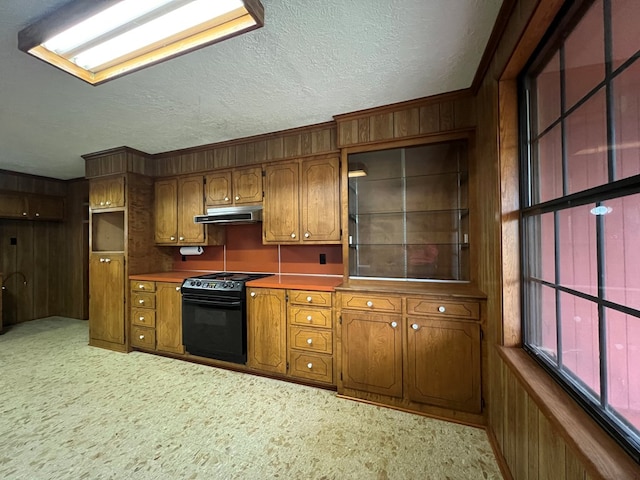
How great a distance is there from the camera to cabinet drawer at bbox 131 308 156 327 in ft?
10.5

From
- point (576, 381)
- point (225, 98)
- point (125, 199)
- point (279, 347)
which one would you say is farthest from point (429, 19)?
point (125, 199)

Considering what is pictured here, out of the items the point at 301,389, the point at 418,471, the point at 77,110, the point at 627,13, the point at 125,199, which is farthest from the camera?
the point at 125,199

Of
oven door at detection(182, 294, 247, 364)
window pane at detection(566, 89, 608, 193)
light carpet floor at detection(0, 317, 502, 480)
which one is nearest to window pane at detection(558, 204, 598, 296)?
window pane at detection(566, 89, 608, 193)

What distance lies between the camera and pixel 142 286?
3.23 meters

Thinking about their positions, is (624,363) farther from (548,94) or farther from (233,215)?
(233,215)

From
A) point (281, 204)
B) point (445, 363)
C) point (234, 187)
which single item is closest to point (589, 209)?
point (445, 363)

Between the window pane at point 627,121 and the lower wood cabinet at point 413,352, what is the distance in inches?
50.8

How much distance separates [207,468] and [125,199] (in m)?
3.09

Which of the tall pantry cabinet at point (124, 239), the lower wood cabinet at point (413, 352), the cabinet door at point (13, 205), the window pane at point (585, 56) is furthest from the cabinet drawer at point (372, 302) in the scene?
the cabinet door at point (13, 205)

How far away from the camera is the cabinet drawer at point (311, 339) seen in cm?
240

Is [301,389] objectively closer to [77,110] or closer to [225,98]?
[225,98]

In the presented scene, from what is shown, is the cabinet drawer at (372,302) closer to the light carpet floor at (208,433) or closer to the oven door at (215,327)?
the light carpet floor at (208,433)

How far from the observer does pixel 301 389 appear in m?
2.44

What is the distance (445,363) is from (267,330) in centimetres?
159
